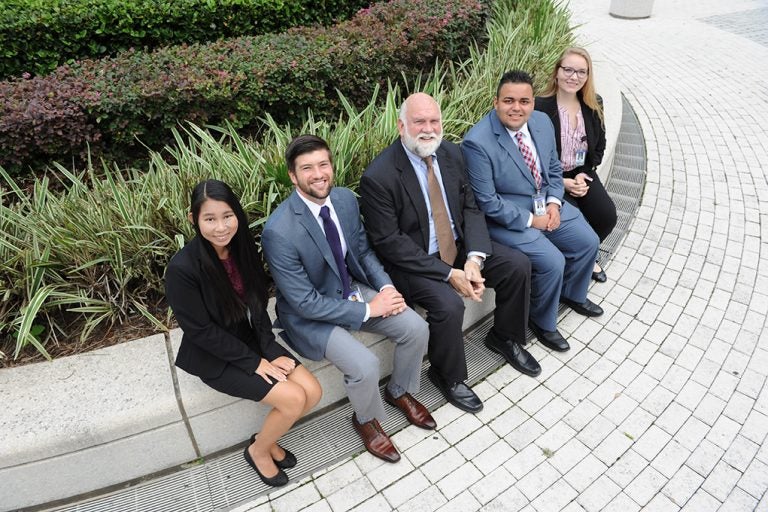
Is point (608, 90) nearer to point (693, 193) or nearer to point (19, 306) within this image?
point (693, 193)

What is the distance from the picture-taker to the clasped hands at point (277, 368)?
2561 mm

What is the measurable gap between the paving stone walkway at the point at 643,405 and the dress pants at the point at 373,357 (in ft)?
1.02

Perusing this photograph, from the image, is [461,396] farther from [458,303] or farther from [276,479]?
[276,479]

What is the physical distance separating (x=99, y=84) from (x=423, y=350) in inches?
125

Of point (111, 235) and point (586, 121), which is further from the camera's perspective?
point (586, 121)

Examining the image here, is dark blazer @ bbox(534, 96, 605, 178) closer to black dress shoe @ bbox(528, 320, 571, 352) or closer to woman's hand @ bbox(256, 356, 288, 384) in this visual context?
black dress shoe @ bbox(528, 320, 571, 352)

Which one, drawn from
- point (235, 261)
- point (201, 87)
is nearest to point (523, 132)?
point (235, 261)

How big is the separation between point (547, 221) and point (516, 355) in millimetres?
942

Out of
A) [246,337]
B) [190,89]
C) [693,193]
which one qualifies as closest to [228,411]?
[246,337]

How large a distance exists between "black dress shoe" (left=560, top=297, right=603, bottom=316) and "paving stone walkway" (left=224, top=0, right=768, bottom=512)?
5cm

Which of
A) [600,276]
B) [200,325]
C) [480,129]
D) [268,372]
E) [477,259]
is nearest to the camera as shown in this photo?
[200,325]

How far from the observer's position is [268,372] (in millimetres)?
2568

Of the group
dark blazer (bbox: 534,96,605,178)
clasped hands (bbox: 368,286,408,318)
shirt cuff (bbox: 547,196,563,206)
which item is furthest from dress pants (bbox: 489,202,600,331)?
clasped hands (bbox: 368,286,408,318)

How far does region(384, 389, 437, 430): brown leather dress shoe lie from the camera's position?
A: 9.97 feet
